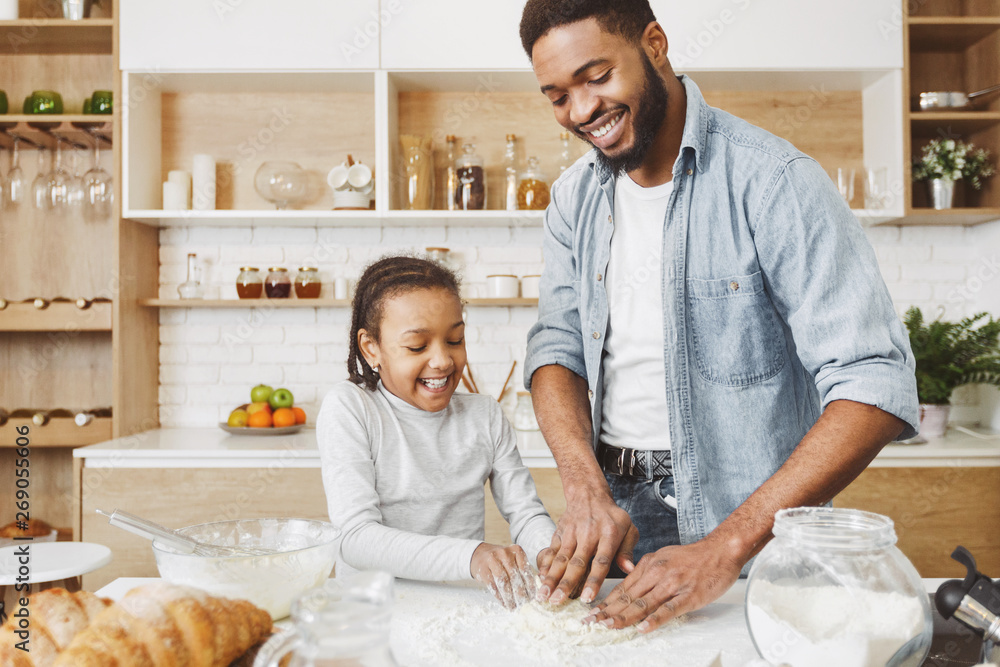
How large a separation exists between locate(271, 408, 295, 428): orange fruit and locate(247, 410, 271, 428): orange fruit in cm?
3

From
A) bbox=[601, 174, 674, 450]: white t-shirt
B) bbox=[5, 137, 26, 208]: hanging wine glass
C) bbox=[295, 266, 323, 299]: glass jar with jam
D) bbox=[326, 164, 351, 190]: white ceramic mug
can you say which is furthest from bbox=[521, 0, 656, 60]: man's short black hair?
bbox=[5, 137, 26, 208]: hanging wine glass

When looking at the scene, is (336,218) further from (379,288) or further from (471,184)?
(379,288)

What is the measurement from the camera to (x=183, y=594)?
2.06 ft

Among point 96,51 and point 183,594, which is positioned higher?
point 96,51

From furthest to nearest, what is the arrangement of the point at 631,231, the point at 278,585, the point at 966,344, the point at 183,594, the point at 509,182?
the point at 509,182 < the point at 966,344 < the point at 631,231 < the point at 278,585 < the point at 183,594

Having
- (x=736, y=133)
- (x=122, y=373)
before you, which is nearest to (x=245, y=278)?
(x=122, y=373)

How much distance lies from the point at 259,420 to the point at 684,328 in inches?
80.5

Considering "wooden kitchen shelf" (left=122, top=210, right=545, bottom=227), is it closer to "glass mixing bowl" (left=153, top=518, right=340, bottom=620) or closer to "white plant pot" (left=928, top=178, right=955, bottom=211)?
"white plant pot" (left=928, top=178, right=955, bottom=211)

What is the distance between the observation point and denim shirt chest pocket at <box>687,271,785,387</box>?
1.30m

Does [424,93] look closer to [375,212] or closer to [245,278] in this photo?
[375,212]

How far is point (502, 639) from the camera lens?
859 millimetres

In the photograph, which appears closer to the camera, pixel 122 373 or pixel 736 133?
pixel 736 133

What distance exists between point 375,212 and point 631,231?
1.61m

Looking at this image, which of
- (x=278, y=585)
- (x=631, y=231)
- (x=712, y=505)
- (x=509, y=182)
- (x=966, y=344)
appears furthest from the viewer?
(x=509, y=182)
